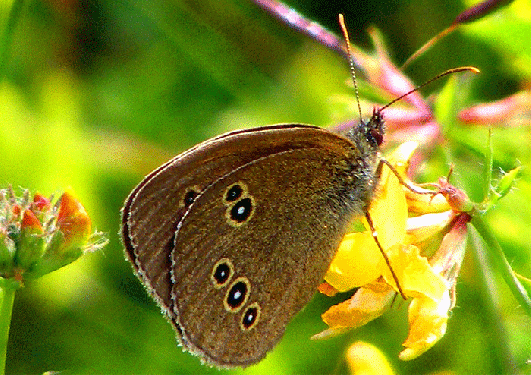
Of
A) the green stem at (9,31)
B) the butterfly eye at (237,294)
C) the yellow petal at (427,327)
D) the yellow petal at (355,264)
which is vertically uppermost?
the green stem at (9,31)

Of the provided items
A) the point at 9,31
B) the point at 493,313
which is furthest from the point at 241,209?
the point at 493,313

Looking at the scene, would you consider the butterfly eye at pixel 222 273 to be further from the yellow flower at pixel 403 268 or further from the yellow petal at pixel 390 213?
the yellow petal at pixel 390 213

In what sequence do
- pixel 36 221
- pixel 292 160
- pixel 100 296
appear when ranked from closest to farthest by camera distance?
pixel 36 221
pixel 292 160
pixel 100 296

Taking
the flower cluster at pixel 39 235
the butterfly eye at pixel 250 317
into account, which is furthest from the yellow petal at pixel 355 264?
the flower cluster at pixel 39 235

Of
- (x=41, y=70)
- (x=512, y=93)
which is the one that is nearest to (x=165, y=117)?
(x=41, y=70)

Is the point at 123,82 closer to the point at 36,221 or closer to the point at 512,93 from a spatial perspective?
the point at 512,93

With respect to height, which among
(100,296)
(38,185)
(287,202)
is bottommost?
(287,202)
